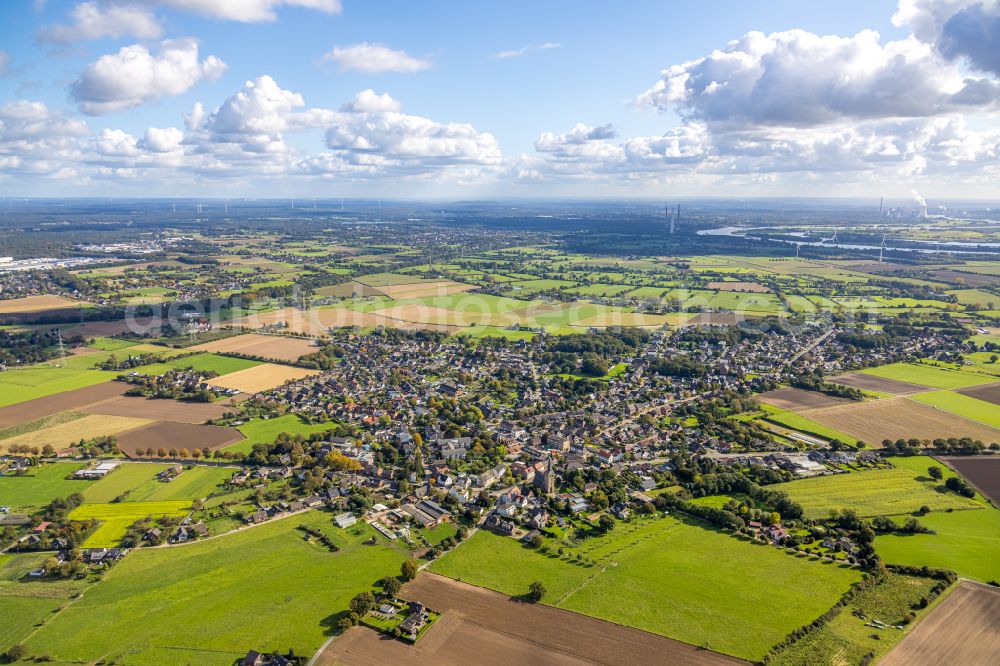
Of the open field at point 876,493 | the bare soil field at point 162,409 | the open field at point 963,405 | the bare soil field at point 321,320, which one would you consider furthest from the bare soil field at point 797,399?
the bare soil field at point 162,409

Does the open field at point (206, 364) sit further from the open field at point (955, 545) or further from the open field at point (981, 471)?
the open field at point (981, 471)

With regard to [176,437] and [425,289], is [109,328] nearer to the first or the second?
[176,437]

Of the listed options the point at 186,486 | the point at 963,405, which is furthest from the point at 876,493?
the point at 186,486

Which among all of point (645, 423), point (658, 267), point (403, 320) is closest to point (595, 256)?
point (658, 267)

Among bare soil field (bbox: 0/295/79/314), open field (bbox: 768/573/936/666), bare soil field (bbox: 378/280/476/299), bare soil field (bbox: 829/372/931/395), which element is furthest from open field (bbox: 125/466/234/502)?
bare soil field (bbox: 0/295/79/314)

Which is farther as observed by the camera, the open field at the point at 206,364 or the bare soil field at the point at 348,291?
the bare soil field at the point at 348,291

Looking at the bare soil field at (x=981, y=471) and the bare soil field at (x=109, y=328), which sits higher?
the bare soil field at (x=109, y=328)

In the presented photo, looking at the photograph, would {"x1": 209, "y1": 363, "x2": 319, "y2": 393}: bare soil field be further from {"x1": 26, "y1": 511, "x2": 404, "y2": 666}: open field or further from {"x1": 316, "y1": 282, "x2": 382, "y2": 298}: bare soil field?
{"x1": 316, "y1": 282, "x2": 382, "y2": 298}: bare soil field

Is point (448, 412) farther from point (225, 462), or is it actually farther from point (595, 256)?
point (595, 256)
